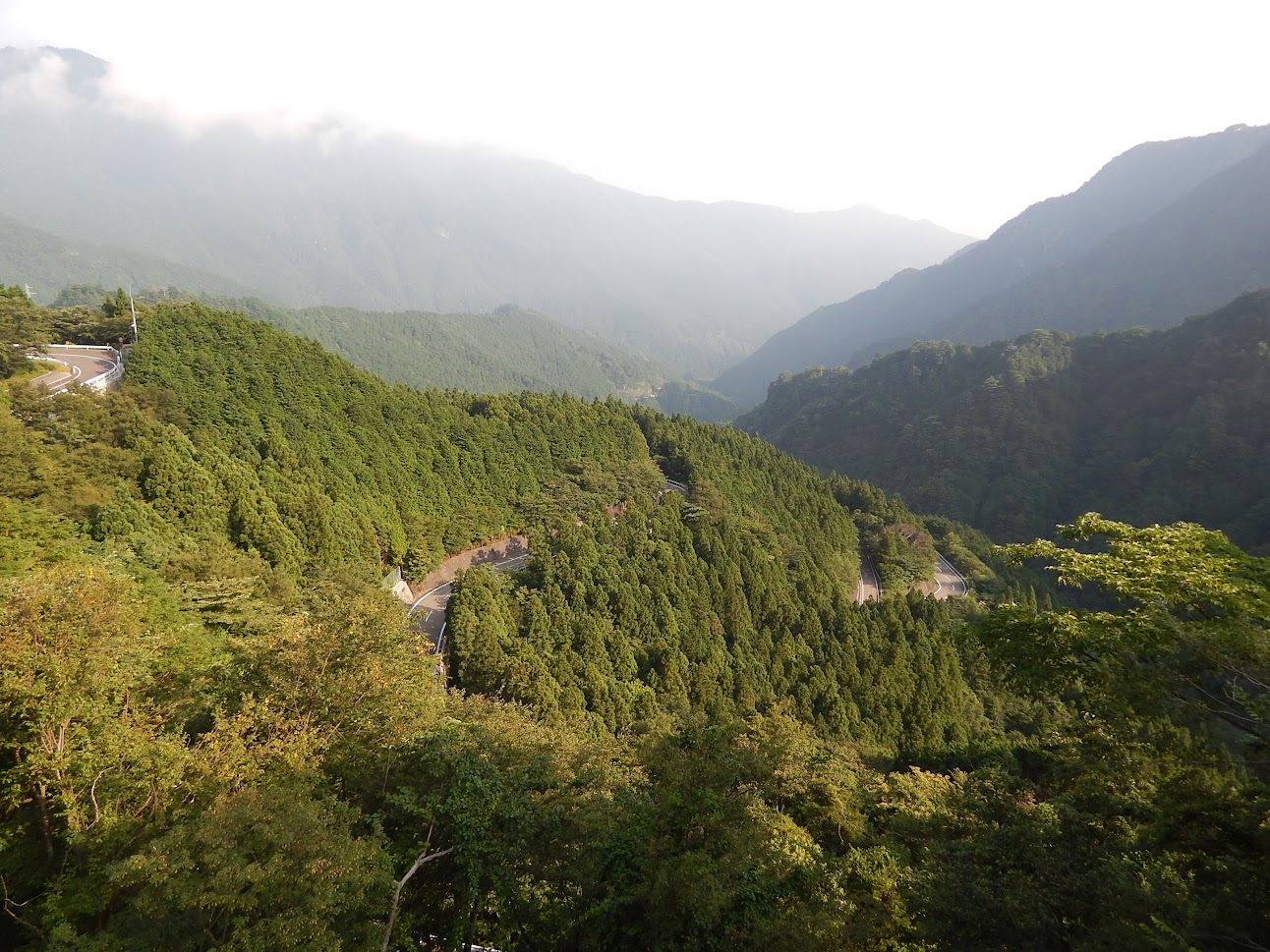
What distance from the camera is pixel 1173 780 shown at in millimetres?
8164

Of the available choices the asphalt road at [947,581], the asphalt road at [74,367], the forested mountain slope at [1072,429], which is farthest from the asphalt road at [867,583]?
the asphalt road at [74,367]

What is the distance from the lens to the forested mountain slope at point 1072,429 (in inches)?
2943

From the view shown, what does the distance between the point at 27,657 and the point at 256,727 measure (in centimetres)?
378

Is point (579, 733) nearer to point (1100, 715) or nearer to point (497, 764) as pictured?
Result: point (497, 764)

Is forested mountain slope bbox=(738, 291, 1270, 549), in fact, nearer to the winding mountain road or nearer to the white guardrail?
the white guardrail

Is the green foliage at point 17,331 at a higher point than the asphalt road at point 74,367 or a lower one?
higher

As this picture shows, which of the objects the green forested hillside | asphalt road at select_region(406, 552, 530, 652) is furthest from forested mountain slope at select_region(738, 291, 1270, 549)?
asphalt road at select_region(406, 552, 530, 652)

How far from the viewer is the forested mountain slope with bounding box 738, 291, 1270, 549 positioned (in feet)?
245

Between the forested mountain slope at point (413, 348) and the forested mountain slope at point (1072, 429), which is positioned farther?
the forested mountain slope at point (413, 348)

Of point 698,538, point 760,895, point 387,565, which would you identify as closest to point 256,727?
point 760,895

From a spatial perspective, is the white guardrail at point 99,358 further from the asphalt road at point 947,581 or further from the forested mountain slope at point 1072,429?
the forested mountain slope at point 1072,429

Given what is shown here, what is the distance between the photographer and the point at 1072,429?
99188mm

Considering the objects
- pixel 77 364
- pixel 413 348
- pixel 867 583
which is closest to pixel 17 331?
Answer: pixel 77 364

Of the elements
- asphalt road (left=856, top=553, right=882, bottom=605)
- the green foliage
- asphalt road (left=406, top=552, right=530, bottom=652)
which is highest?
the green foliage
